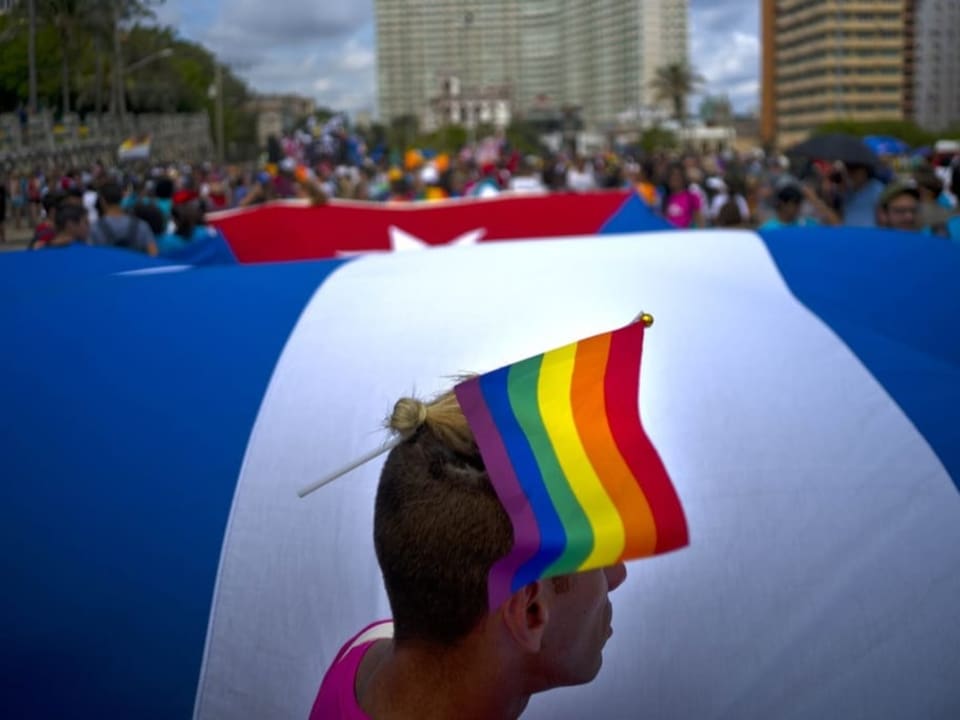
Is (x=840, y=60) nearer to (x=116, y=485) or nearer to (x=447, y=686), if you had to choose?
(x=116, y=485)

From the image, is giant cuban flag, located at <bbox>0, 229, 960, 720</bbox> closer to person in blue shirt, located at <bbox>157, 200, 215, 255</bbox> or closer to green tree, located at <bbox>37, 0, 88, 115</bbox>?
green tree, located at <bbox>37, 0, 88, 115</bbox>

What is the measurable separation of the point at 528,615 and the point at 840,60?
95972 millimetres

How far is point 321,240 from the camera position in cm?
668

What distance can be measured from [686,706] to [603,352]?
104 centimetres

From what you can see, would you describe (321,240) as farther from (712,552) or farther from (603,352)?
(603,352)

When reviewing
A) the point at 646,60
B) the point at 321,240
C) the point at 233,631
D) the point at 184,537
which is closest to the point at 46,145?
the point at 184,537

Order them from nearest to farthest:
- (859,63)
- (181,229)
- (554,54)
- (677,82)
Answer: (181,229) → (677,82) → (859,63) → (554,54)

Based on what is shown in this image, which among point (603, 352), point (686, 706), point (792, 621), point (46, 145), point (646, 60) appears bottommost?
point (686, 706)

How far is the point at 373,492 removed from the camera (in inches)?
92.0

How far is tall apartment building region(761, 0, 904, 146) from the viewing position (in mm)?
88688

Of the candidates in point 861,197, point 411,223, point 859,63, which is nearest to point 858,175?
point 861,197

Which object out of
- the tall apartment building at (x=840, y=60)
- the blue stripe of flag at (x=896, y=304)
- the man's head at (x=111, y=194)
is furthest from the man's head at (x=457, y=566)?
the tall apartment building at (x=840, y=60)

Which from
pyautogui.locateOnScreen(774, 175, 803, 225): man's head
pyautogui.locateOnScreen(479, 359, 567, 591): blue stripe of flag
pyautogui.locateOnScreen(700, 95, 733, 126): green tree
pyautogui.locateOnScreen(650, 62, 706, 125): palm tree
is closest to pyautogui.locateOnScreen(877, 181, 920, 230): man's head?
pyautogui.locateOnScreen(774, 175, 803, 225): man's head

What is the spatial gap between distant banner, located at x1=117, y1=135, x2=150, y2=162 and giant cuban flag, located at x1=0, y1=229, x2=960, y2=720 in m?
1.43
